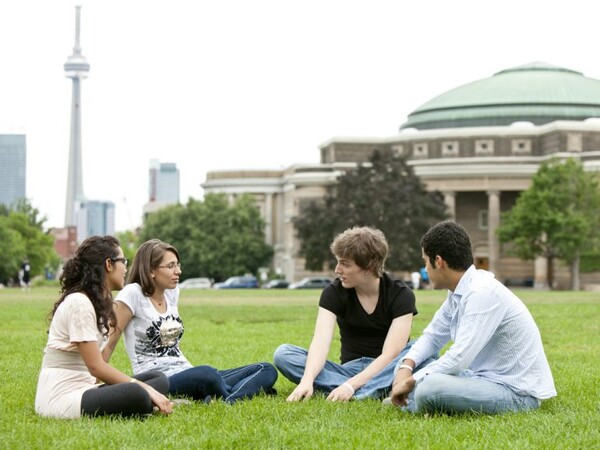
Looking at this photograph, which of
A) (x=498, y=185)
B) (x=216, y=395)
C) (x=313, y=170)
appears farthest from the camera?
(x=313, y=170)

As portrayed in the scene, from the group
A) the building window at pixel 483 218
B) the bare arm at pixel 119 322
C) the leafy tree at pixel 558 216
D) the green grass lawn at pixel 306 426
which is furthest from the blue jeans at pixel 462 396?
the building window at pixel 483 218

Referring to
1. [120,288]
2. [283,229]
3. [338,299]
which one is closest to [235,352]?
[338,299]

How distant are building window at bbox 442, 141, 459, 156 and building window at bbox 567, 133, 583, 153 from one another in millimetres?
9352

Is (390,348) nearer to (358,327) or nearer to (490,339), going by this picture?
(358,327)

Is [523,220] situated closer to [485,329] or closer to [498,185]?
[498,185]

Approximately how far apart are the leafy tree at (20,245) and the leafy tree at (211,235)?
33.1 ft

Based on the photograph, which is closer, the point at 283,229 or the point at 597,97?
the point at 597,97

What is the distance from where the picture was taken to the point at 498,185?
105 meters

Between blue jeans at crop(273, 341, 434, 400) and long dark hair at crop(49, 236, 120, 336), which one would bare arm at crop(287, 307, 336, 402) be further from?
long dark hair at crop(49, 236, 120, 336)

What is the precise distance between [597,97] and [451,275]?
10938 centimetres

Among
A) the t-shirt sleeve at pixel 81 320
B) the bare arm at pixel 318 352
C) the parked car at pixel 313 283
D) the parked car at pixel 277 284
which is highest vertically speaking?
the t-shirt sleeve at pixel 81 320

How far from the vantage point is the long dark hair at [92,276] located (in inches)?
396

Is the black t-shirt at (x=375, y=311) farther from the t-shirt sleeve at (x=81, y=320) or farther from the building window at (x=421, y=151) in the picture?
the building window at (x=421, y=151)

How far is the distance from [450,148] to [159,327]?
9853 cm
